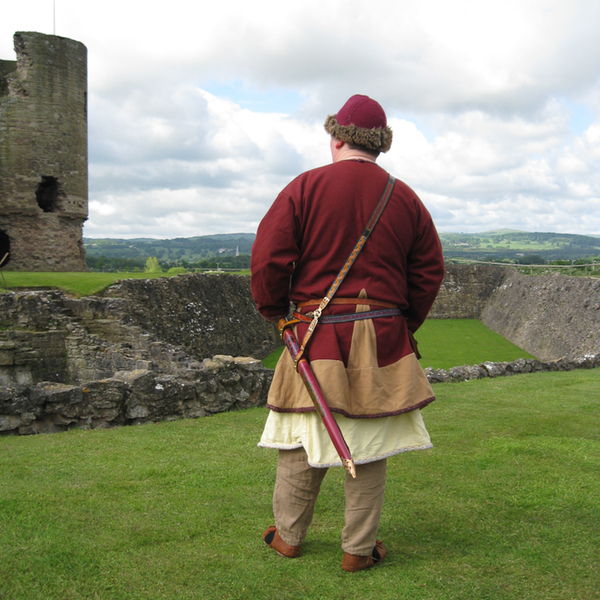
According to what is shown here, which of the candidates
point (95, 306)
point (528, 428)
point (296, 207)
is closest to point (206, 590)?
point (296, 207)

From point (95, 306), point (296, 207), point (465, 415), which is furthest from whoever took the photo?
point (95, 306)

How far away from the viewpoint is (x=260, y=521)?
4.00 m

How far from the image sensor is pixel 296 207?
3408mm

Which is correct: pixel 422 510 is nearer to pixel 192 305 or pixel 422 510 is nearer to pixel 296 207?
pixel 296 207

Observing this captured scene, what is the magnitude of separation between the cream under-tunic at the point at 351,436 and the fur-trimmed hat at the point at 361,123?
173 centimetres

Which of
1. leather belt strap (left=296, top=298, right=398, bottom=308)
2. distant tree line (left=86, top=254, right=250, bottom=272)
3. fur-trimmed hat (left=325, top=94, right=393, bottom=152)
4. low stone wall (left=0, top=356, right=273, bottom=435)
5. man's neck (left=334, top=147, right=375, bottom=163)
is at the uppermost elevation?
fur-trimmed hat (left=325, top=94, right=393, bottom=152)

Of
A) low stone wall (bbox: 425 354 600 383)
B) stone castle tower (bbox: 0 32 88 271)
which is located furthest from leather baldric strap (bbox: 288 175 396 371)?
stone castle tower (bbox: 0 32 88 271)

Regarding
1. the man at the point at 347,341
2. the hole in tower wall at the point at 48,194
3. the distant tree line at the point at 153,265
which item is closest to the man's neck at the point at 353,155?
the man at the point at 347,341

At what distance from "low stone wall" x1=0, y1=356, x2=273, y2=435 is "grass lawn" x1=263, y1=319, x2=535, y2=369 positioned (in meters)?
11.0

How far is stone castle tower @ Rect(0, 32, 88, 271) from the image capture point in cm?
2383

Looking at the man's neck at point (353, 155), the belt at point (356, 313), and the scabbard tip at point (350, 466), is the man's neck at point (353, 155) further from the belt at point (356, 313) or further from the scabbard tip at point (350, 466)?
the scabbard tip at point (350, 466)

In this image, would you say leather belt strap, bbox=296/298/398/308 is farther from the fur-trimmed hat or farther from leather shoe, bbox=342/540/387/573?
leather shoe, bbox=342/540/387/573

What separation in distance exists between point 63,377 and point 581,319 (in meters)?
19.3

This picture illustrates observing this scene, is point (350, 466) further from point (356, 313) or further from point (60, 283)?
point (60, 283)
